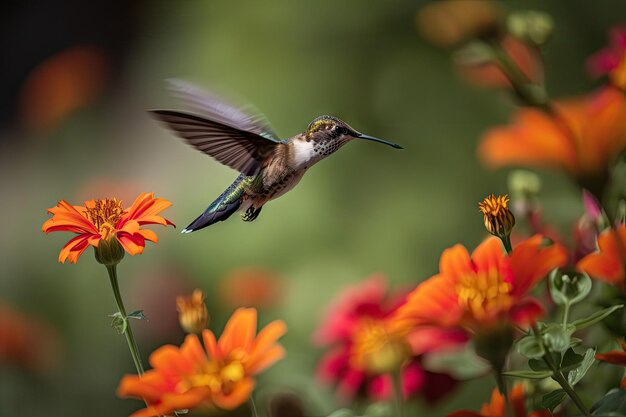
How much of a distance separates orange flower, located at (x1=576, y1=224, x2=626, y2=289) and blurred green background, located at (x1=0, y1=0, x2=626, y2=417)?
612mm

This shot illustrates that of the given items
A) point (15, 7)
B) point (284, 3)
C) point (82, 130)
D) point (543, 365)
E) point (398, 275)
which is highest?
point (15, 7)

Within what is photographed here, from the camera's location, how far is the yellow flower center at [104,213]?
0.37 meters

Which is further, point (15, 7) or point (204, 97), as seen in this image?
point (15, 7)

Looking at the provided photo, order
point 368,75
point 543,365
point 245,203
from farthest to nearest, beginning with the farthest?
1. point 368,75
2. point 245,203
3. point 543,365

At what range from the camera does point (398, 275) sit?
1.08 metres

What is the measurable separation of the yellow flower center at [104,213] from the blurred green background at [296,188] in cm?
56

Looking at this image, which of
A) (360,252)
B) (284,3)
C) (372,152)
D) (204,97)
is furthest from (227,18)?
(204,97)

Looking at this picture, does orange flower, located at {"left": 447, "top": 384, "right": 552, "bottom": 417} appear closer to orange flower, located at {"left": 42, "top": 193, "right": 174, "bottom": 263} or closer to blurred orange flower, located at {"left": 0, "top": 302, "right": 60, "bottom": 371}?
orange flower, located at {"left": 42, "top": 193, "right": 174, "bottom": 263}

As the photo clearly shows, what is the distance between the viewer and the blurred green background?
1.10m

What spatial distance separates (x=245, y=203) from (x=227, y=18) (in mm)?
1008

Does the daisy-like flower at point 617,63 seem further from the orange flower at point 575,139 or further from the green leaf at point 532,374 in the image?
the green leaf at point 532,374

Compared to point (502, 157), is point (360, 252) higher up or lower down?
lower down

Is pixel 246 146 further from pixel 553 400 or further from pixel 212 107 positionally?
pixel 553 400

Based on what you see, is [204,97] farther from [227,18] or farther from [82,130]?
[82,130]
